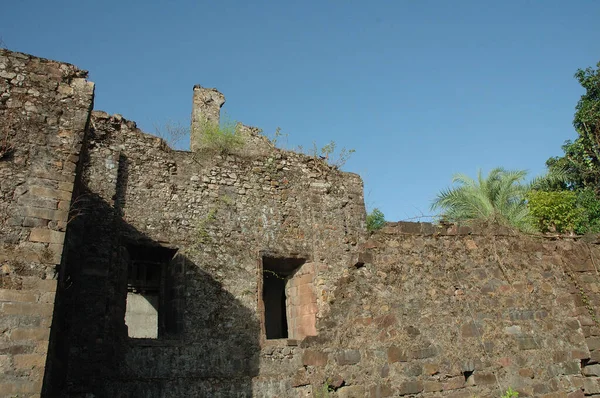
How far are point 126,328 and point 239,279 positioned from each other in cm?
227

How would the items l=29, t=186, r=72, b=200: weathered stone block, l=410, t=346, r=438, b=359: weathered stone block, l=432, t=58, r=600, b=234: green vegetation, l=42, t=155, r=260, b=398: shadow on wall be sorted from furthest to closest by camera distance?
l=432, t=58, r=600, b=234: green vegetation → l=42, t=155, r=260, b=398: shadow on wall → l=410, t=346, r=438, b=359: weathered stone block → l=29, t=186, r=72, b=200: weathered stone block

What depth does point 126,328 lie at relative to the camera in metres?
9.09

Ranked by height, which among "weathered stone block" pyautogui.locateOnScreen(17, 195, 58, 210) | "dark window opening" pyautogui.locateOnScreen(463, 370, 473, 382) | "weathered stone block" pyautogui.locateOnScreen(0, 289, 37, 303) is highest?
"weathered stone block" pyautogui.locateOnScreen(17, 195, 58, 210)

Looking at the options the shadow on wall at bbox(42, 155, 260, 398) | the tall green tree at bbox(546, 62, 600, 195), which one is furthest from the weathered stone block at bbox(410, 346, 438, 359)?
the tall green tree at bbox(546, 62, 600, 195)

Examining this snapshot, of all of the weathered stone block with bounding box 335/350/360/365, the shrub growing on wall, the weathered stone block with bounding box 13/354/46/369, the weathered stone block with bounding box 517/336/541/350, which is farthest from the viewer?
the shrub growing on wall

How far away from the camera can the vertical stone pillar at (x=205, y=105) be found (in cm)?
1323

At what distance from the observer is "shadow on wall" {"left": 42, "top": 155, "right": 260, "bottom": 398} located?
8.18 meters

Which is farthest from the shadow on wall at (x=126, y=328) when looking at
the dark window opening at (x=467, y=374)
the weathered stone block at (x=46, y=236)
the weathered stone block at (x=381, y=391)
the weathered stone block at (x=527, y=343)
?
the weathered stone block at (x=527, y=343)

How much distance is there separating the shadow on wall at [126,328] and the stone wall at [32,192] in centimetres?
278

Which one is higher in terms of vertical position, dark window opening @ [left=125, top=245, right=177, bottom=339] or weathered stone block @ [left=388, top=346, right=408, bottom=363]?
dark window opening @ [left=125, top=245, right=177, bottom=339]

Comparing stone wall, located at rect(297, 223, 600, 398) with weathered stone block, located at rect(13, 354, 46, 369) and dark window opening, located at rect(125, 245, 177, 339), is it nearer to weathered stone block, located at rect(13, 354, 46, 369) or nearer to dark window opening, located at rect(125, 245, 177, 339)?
weathered stone block, located at rect(13, 354, 46, 369)

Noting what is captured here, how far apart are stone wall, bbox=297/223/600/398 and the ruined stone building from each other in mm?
20

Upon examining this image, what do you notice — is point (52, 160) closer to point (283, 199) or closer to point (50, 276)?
point (50, 276)

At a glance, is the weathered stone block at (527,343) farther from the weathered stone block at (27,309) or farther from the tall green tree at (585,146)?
the tall green tree at (585,146)
